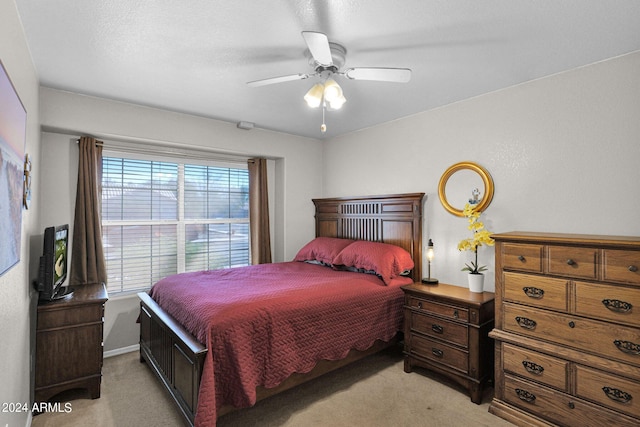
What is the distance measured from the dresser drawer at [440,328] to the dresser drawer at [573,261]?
32.8 inches

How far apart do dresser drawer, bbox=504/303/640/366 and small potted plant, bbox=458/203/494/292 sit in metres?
0.46

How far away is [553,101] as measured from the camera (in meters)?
2.61

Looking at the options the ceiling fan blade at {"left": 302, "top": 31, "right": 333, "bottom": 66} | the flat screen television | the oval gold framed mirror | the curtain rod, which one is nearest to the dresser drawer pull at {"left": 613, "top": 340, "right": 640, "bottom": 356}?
the oval gold framed mirror

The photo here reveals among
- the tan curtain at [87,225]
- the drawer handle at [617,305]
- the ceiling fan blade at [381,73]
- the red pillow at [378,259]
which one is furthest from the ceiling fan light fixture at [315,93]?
the tan curtain at [87,225]

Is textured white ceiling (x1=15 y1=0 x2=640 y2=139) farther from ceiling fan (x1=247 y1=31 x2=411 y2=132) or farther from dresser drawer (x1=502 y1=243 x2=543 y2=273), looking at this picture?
dresser drawer (x1=502 y1=243 x2=543 y2=273)

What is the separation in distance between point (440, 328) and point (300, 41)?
8.18ft

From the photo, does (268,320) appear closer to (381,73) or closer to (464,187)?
(381,73)

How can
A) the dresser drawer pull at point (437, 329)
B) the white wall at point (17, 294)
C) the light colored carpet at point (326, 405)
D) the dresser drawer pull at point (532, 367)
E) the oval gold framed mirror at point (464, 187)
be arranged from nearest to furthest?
the white wall at point (17, 294) < the dresser drawer pull at point (532, 367) < the light colored carpet at point (326, 405) < the dresser drawer pull at point (437, 329) < the oval gold framed mirror at point (464, 187)

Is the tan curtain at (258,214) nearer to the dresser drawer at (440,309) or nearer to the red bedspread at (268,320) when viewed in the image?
the red bedspread at (268,320)

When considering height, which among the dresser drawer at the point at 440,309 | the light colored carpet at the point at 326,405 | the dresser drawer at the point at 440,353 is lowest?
the light colored carpet at the point at 326,405

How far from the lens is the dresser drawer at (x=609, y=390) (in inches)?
73.2

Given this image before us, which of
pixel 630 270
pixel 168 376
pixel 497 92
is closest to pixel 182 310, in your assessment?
pixel 168 376

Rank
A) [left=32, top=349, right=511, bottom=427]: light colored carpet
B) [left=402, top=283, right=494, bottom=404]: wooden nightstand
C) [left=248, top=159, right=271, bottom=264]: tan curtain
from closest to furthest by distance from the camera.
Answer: [left=32, top=349, right=511, bottom=427]: light colored carpet, [left=402, top=283, right=494, bottom=404]: wooden nightstand, [left=248, top=159, right=271, bottom=264]: tan curtain

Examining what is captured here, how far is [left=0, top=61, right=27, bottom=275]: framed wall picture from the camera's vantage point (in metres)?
1.29
